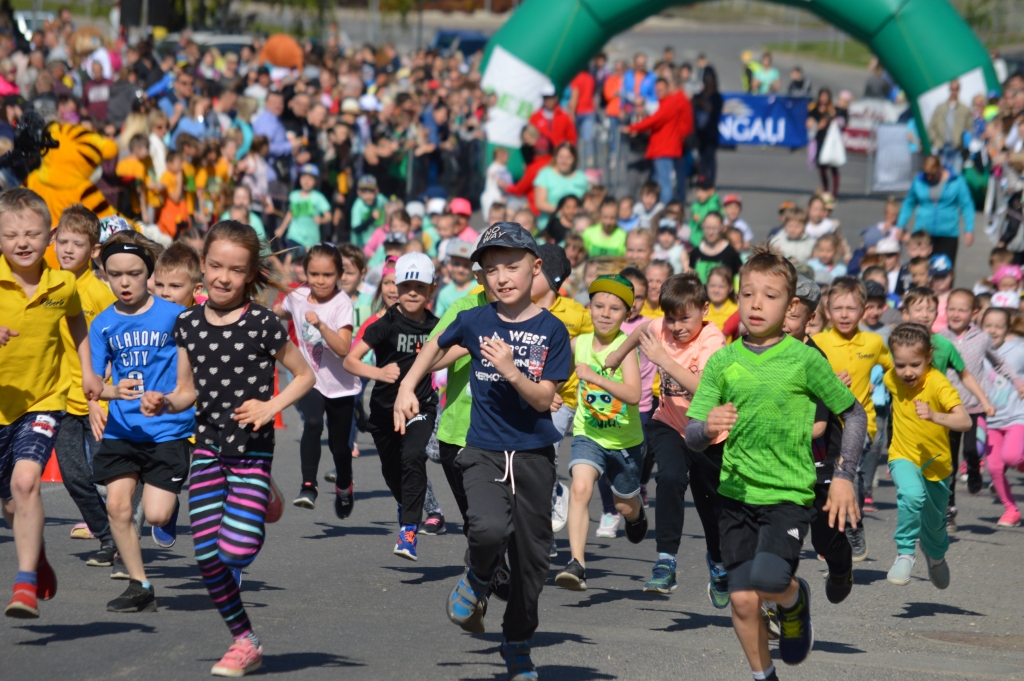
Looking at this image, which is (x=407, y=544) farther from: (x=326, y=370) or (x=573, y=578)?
(x=326, y=370)

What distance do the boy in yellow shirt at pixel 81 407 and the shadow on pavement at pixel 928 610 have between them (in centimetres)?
428

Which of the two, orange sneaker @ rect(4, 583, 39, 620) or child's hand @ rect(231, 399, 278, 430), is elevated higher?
child's hand @ rect(231, 399, 278, 430)

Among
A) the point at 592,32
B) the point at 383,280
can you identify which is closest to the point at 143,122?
the point at 383,280

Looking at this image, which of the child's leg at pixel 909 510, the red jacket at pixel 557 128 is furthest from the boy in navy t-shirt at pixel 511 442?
the red jacket at pixel 557 128

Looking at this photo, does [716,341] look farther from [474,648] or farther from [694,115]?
[694,115]

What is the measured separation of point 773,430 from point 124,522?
115 inches

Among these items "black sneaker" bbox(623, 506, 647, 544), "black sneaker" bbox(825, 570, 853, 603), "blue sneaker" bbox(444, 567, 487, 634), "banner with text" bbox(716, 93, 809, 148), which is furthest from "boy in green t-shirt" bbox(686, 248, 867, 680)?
"banner with text" bbox(716, 93, 809, 148)

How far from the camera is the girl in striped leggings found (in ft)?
17.4

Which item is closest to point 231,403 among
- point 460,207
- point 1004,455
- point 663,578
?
point 663,578

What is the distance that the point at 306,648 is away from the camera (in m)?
5.80

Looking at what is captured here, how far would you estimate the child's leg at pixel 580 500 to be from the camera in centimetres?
719

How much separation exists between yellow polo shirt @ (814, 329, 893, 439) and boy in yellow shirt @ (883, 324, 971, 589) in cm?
70

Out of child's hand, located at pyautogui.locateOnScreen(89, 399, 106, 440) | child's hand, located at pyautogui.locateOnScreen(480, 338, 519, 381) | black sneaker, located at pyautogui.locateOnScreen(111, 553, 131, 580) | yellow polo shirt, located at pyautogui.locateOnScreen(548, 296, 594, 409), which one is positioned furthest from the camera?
yellow polo shirt, located at pyautogui.locateOnScreen(548, 296, 594, 409)

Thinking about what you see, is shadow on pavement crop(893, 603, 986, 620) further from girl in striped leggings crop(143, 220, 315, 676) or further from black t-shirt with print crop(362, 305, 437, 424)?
girl in striped leggings crop(143, 220, 315, 676)
